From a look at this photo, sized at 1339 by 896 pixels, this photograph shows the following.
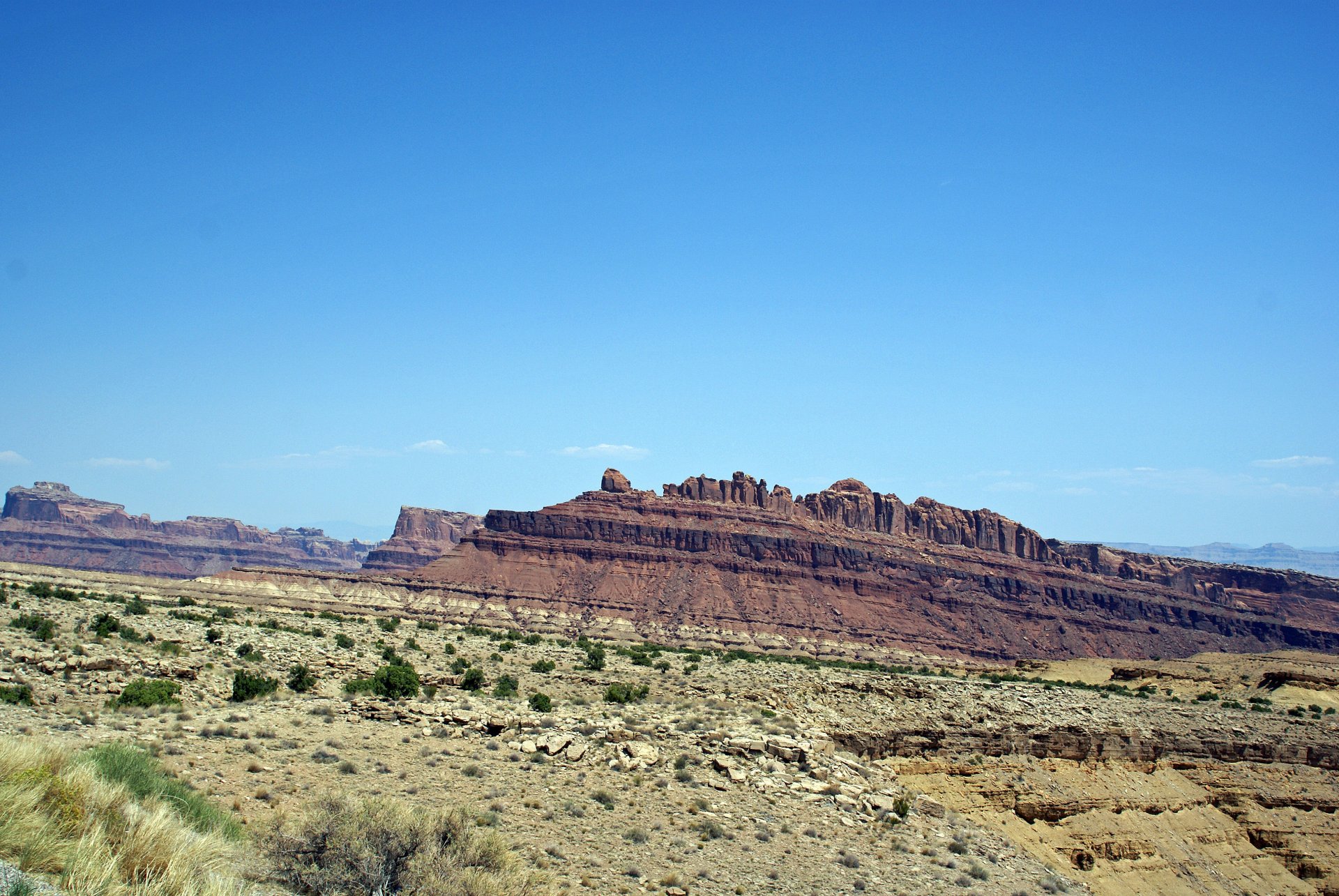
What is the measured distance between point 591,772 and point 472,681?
8615 millimetres

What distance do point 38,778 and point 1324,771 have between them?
40.2 m

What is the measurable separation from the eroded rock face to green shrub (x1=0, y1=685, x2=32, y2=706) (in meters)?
92.8

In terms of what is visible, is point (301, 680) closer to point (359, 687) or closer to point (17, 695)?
point (359, 687)

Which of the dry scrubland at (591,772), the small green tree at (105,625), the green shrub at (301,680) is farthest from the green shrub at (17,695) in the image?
the small green tree at (105,625)

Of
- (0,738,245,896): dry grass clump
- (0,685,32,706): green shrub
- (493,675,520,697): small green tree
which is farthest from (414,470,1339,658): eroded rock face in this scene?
(0,738,245,896): dry grass clump

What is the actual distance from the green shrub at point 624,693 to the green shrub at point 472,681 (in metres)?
3.77

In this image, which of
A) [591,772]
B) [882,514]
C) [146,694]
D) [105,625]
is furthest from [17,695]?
[882,514]

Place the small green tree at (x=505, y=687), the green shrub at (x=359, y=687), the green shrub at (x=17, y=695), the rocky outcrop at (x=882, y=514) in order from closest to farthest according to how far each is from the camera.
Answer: the green shrub at (x=17, y=695), the green shrub at (x=359, y=687), the small green tree at (x=505, y=687), the rocky outcrop at (x=882, y=514)

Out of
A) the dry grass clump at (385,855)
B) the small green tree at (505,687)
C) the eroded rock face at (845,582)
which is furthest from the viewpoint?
the eroded rock face at (845,582)

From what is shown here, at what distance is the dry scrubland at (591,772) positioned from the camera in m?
13.2

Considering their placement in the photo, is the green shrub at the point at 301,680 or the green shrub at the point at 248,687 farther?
the green shrub at the point at 301,680

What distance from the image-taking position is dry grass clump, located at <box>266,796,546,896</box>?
12.8 m

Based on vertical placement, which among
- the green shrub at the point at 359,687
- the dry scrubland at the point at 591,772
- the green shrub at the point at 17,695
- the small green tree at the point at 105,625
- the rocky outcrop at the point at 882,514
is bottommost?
the dry scrubland at the point at 591,772

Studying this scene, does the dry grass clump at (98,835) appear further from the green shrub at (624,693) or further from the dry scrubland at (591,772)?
the green shrub at (624,693)
